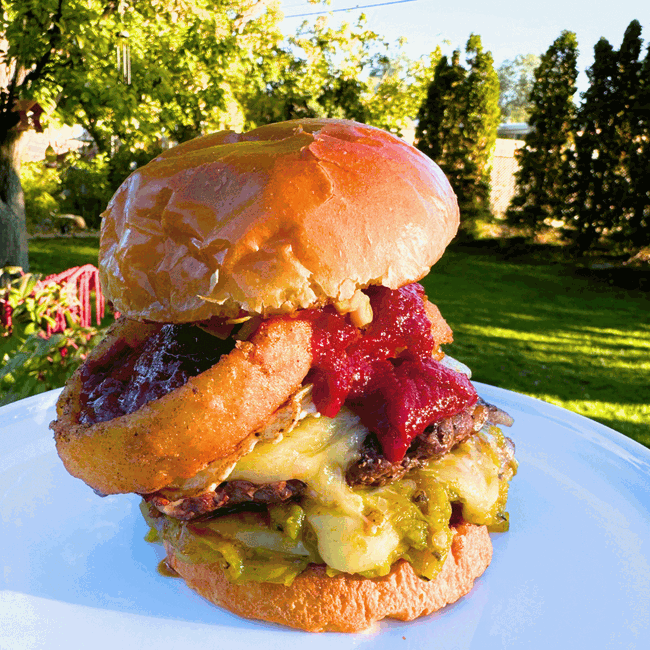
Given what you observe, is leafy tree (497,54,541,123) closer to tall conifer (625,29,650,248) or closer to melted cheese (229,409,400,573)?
tall conifer (625,29,650,248)

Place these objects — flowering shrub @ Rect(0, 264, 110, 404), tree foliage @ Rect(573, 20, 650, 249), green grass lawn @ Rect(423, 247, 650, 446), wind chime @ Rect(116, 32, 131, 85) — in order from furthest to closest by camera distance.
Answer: tree foliage @ Rect(573, 20, 650, 249), wind chime @ Rect(116, 32, 131, 85), green grass lawn @ Rect(423, 247, 650, 446), flowering shrub @ Rect(0, 264, 110, 404)

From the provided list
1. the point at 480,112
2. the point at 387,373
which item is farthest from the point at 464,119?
the point at 387,373

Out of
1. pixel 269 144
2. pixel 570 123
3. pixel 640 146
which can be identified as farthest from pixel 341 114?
pixel 269 144

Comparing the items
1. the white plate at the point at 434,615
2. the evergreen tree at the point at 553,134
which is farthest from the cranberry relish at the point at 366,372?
the evergreen tree at the point at 553,134

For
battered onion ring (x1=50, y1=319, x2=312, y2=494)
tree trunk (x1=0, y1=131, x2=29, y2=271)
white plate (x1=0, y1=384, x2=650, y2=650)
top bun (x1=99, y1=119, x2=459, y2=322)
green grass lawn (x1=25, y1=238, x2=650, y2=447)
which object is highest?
top bun (x1=99, y1=119, x2=459, y2=322)

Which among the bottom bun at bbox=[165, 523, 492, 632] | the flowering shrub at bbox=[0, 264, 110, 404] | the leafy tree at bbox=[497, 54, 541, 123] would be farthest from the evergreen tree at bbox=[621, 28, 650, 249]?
the leafy tree at bbox=[497, 54, 541, 123]

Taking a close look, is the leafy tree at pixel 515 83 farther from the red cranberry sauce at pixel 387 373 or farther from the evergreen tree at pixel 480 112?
the red cranberry sauce at pixel 387 373
